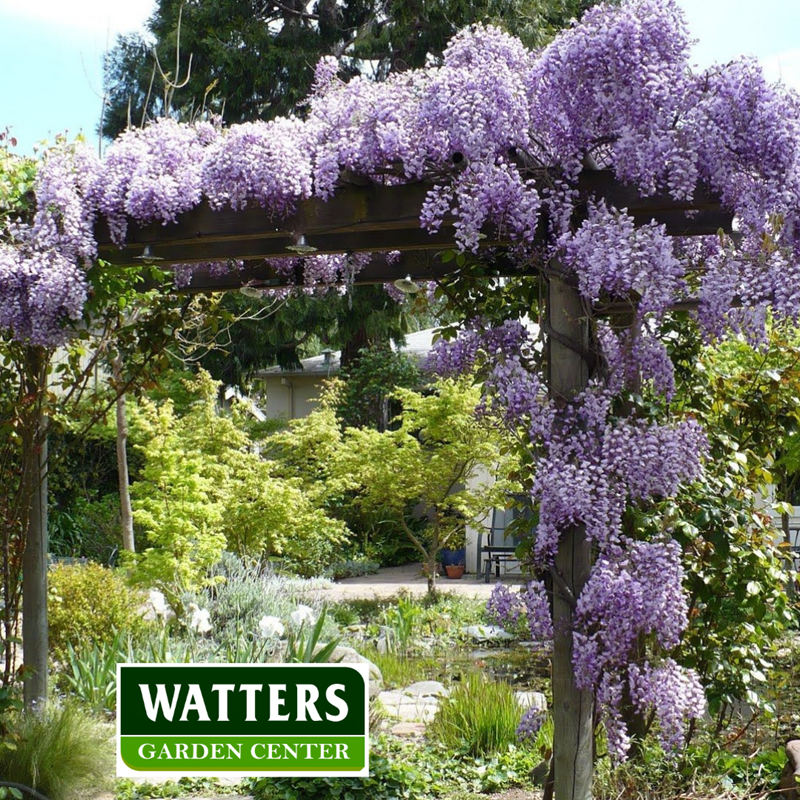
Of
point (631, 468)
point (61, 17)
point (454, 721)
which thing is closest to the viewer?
point (631, 468)

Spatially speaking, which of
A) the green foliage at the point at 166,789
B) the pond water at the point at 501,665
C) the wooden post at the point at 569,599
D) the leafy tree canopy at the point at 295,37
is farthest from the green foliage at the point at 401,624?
the leafy tree canopy at the point at 295,37

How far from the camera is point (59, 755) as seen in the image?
3.87m

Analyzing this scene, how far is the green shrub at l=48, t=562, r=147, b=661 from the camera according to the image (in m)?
5.71

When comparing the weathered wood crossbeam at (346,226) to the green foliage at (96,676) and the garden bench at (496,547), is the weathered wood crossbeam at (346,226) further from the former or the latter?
the garden bench at (496,547)

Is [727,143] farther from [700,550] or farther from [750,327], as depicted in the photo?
[700,550]

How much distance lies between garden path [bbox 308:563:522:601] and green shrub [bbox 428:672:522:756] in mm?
4274

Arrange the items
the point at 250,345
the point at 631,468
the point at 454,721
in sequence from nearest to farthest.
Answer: the point at 631,468 → the point at 454,721 → the point at 250,345

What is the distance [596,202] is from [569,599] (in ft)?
4.02

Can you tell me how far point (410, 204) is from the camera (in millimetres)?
3160

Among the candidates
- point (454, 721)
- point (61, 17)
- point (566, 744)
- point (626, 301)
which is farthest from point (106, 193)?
point (61, 17)

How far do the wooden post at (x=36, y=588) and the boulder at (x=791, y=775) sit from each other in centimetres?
295

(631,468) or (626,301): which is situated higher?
(626,301)

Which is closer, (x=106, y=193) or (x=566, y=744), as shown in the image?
(x=566, y=744)

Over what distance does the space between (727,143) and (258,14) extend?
42.0ft
